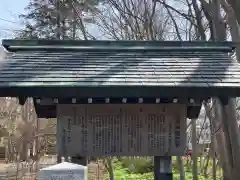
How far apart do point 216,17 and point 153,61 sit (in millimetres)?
3839

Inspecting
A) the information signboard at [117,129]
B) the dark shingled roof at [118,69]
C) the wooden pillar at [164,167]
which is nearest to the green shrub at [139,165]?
the wooden pillar at [164,167]

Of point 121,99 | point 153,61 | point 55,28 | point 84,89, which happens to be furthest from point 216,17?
point 55,28

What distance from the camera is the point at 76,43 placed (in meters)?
8.10

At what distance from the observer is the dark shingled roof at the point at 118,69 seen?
6285 mm

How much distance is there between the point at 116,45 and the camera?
7.94 meters

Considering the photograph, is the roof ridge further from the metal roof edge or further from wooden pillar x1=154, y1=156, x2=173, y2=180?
wooden pillar x1=154, y1=156, x2=173, y2=180

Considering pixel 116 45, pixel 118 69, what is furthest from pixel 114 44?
pixel 118 69

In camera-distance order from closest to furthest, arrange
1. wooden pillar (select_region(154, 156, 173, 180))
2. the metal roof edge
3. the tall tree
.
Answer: wooden pillar (select_region(154, 156, 173, 180))
the metal roof edge
the tall tree

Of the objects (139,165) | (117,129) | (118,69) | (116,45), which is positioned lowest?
(139,165)

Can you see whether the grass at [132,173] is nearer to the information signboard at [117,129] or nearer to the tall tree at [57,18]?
the tall tree at [57,18]

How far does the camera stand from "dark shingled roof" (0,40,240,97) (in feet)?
20.6

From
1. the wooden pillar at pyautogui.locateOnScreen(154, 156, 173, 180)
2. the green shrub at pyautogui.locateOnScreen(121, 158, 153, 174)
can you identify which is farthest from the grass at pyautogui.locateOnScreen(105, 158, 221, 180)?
the wooden pillar at pyautogui.locateOnScreen(154, 156, 173, 180)

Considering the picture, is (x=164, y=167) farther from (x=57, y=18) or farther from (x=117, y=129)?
(x=57, y=18)

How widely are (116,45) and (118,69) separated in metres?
1.19
